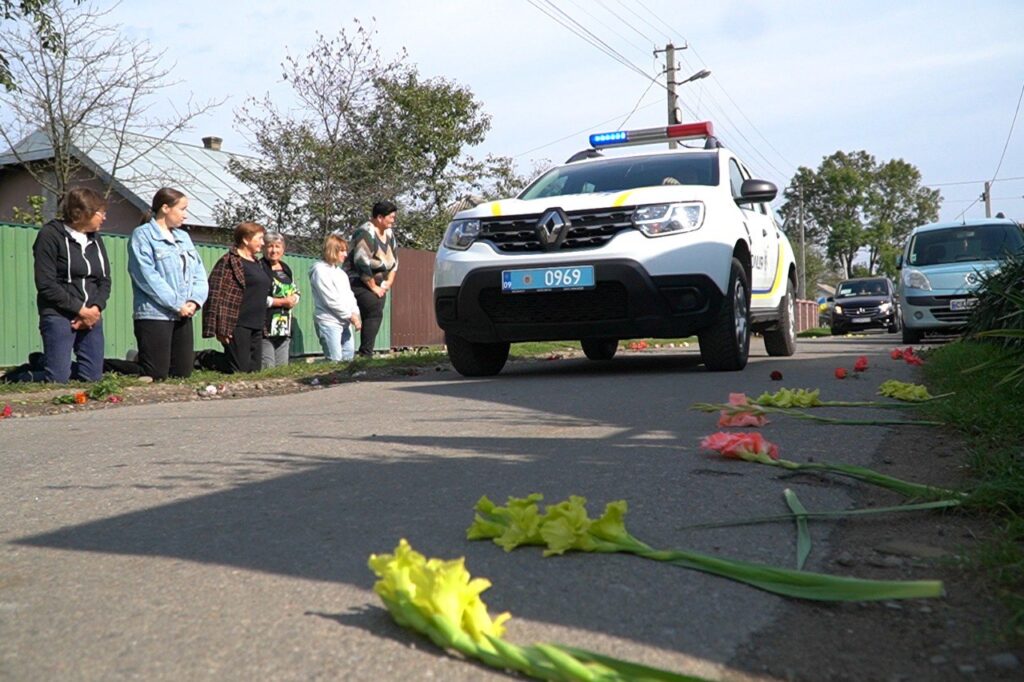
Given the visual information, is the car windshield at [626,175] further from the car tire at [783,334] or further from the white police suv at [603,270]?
the car tire at [783,334]

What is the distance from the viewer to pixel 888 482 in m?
3.46

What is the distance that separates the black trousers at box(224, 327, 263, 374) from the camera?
9711 mm

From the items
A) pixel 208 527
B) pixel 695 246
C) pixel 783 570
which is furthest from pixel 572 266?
pixel 783 570

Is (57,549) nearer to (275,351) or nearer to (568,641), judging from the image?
(568,641)

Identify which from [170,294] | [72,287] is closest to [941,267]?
[170,294]

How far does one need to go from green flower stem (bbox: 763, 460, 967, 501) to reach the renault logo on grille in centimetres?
401

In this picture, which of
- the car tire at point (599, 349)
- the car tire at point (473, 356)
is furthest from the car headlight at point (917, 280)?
the car tire at point (473, 356)

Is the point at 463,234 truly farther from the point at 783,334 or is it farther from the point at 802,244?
the point at 802,244

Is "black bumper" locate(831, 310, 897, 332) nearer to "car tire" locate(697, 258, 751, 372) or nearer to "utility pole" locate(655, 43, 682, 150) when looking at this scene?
"utility pole" locate(655, 43, 682, 150)

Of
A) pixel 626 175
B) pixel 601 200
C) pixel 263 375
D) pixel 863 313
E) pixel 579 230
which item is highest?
pixel 626 175

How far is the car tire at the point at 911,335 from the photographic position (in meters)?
15.7

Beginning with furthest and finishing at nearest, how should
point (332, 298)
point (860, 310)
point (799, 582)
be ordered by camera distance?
point (860, 310), point (332, 298), point (799, 582)

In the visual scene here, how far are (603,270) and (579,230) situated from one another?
0.38 meters

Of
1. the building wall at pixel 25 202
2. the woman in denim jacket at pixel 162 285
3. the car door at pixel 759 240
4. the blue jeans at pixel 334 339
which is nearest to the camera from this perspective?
the woman in denim jacket at pixel 162 285
